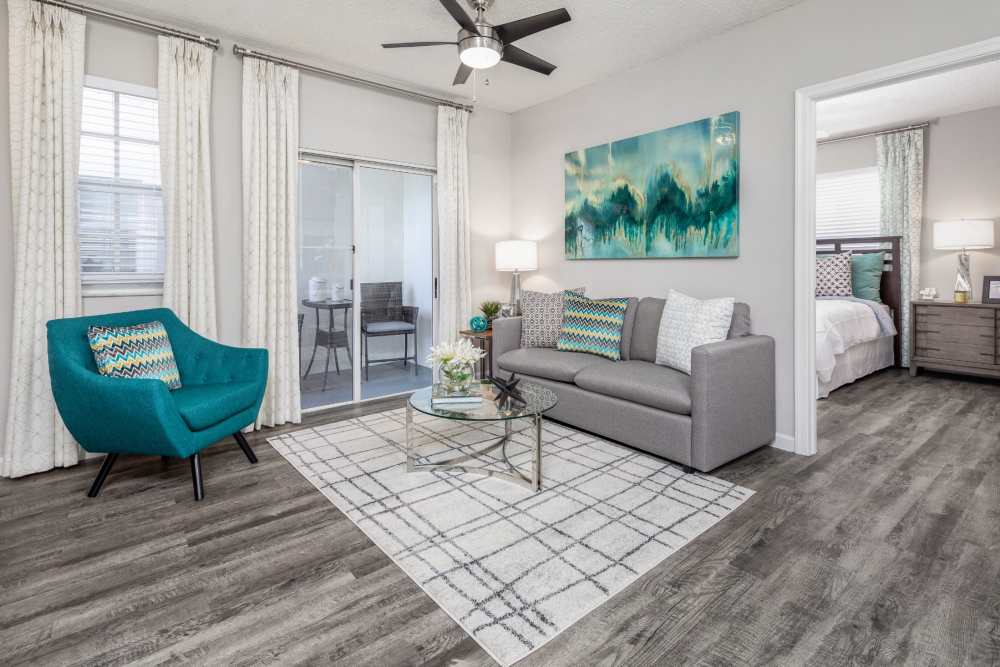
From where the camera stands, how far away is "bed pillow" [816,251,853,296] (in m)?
5.83

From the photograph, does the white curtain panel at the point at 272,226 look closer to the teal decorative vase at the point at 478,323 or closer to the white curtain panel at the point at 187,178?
the white curtain panel at the point at 187,178

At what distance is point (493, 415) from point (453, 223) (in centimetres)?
277

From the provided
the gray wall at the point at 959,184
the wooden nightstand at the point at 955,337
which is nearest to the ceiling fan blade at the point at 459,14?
the wooden nightstand at the point at 955,337

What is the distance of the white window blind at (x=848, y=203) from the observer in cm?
604

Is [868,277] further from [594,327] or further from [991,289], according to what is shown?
[594,327]

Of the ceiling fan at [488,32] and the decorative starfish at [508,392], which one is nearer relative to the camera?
the ceiling fan at [488,32]

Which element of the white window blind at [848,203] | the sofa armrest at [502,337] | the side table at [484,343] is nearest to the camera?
the sofa armrest at [502,337]

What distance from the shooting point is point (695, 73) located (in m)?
3.70

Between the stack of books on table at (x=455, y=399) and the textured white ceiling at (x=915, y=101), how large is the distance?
3.88 meters

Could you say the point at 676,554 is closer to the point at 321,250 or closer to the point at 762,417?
the point at 762,417

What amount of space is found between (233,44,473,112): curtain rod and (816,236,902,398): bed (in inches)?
151

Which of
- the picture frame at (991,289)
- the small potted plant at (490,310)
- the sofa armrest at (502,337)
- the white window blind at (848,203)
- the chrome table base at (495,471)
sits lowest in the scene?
the chrome table base at (495,471)

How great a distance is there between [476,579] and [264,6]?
3420 mm

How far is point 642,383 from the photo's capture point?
10.3 ft
